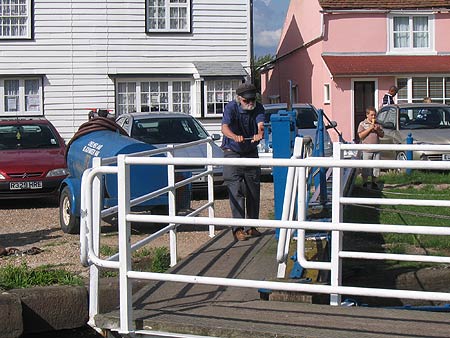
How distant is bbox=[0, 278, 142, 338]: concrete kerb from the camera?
22.9ft

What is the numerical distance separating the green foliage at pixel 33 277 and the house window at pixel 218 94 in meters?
14.9

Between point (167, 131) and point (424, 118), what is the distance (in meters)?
6.89

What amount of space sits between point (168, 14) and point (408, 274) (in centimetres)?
1622

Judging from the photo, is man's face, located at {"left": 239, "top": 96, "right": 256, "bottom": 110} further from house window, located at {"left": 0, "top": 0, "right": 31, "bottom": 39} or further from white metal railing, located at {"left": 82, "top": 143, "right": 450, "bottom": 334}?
house window, located at {"left": 0, "top": 0, "right": 31, "bottom": 39}

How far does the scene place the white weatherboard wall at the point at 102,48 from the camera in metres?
22.4

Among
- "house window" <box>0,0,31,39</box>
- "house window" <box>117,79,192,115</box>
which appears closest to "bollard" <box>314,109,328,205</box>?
"house window" <box>117,79,192,115</box>

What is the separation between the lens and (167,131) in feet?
50.1

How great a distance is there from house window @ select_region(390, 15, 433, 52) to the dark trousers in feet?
62.2

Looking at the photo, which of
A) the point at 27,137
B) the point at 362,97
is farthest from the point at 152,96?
the point at 27,137

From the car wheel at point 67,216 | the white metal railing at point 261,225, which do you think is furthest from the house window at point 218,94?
the white metal railing at point 261,225

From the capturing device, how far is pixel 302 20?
29922 mm

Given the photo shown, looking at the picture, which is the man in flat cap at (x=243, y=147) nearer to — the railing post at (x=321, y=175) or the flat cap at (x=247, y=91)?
the flat cap at (x=247, y=91)

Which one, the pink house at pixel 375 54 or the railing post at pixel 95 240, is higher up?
the pink house at pixel 375 54

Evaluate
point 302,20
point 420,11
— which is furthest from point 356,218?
point 302,20
